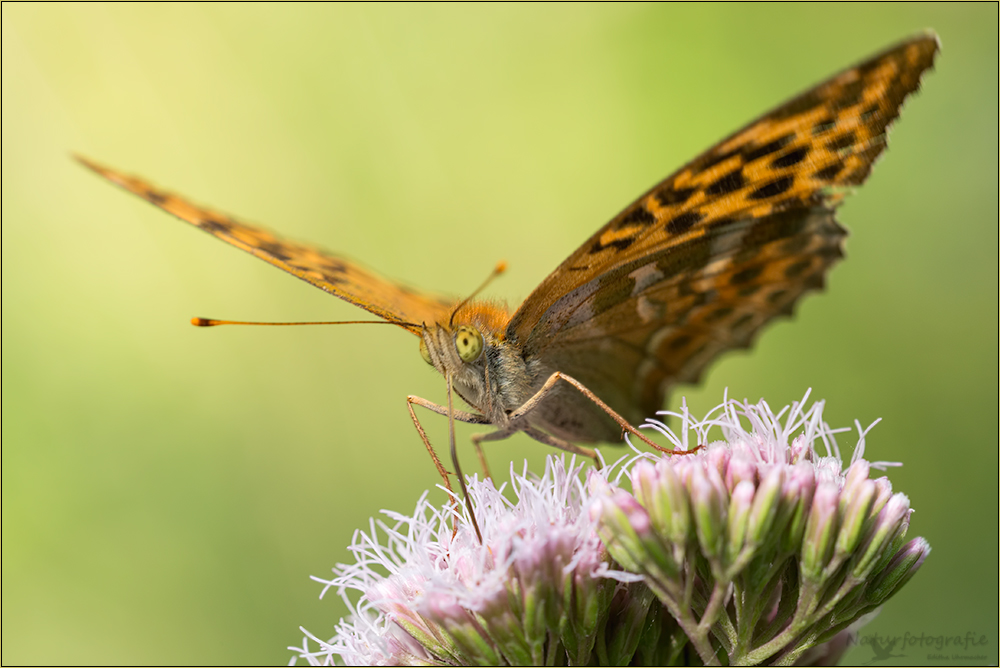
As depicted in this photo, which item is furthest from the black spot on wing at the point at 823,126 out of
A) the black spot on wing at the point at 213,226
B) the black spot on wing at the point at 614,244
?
the black spot on wing at the point at 213,226

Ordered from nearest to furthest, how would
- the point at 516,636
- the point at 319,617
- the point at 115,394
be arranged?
1. the point at 516,636
2. the point at 319,617
3. the point at 115,394

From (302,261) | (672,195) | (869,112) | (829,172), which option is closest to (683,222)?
(672,195)

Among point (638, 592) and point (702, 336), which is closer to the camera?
point (638, 592)

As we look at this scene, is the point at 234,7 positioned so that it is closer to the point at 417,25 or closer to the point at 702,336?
the point at 417,25

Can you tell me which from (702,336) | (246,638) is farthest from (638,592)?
(246,638)

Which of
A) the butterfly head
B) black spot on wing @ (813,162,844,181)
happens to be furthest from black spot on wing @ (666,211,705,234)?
the butterfly head
